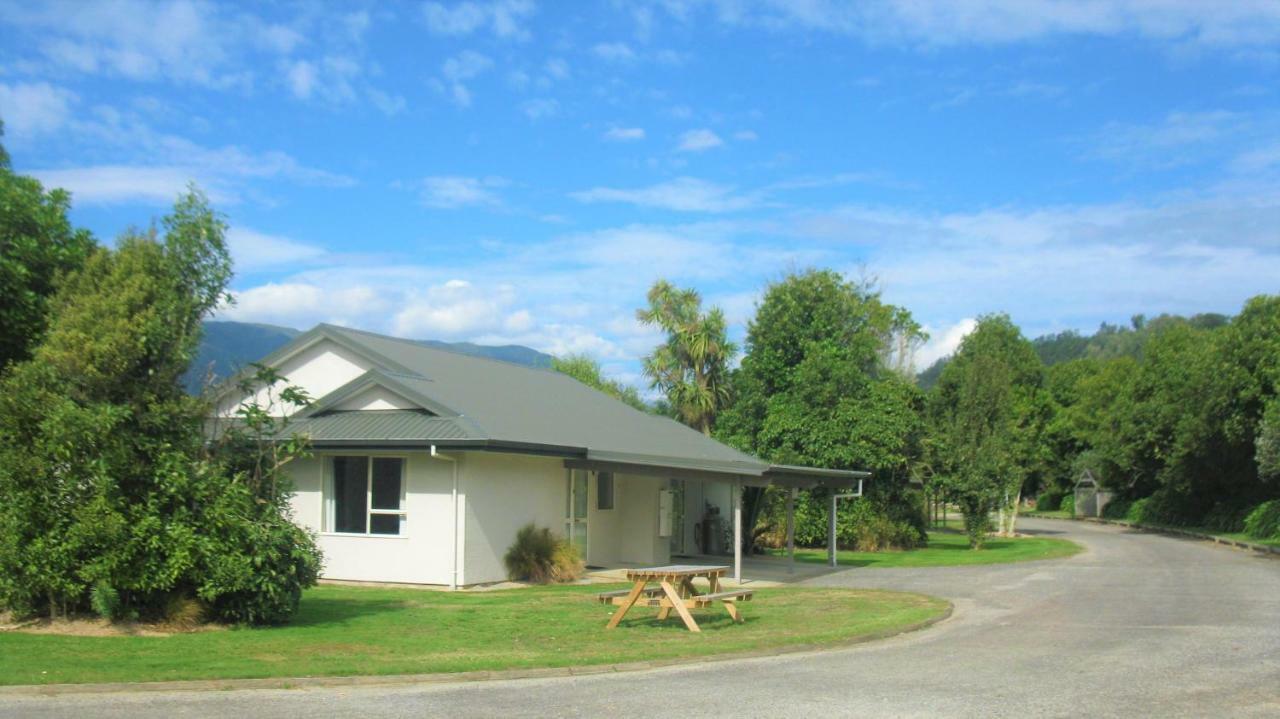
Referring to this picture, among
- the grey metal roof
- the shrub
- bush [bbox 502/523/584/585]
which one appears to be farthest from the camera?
bush [bbox 502/523/584/585]

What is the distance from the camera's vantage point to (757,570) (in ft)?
83.3

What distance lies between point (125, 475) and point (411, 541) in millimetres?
7332

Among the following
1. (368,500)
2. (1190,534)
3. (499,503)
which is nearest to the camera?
(368,500)

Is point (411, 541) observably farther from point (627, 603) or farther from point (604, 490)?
point (627, 603)

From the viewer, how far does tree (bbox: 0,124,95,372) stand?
54.8 feet

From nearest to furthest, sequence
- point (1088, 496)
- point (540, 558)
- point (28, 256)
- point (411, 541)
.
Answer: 1. point (28, 256)
2. point (411, 541)
3. point (540, 558)
4. point (1088, 496)

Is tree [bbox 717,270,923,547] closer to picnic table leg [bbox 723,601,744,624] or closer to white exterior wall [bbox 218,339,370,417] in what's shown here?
white exterior wall [bbox 218,339,370,417]

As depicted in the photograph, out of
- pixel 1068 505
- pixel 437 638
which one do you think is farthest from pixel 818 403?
pixel 1068 505

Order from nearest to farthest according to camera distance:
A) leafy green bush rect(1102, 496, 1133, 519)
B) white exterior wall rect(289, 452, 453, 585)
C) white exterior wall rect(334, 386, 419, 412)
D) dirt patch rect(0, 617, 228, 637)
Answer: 1. dirt patch rect(0, 617, 228, 637)
2. white exterior wall rect(289, 452, 453, 585)
3. white exterior wall rect(334, 386, 419, 412)
4. leafy green bush rect(1102, 496, 1133, 519)

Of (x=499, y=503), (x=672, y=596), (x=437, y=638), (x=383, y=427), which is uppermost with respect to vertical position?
(x=383, y=427)

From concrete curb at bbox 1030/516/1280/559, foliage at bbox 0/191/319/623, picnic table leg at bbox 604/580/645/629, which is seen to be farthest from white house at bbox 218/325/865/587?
concrete curb at bbox 1030/516/1280/559

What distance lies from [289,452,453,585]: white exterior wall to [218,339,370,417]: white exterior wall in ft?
10.0

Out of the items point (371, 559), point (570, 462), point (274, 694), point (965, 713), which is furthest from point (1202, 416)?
point (274, 694)

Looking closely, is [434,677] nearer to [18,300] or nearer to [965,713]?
[965,713]
